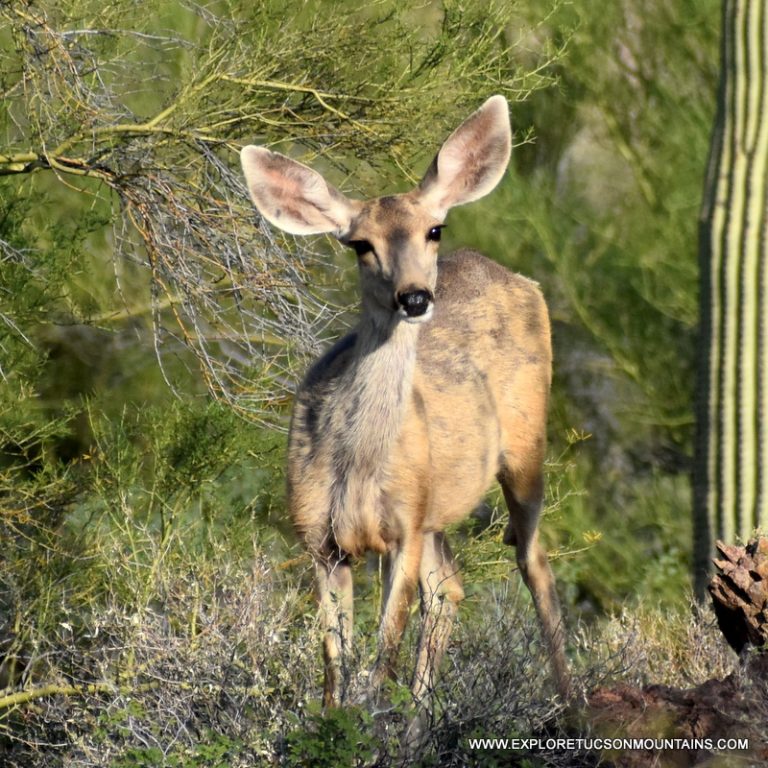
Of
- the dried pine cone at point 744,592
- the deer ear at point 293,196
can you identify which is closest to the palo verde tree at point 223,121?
the deer ear at point 293,196

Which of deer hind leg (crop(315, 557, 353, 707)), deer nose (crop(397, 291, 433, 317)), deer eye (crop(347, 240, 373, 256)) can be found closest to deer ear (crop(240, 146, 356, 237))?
deer eye (crop(347, 240, 373, 256))

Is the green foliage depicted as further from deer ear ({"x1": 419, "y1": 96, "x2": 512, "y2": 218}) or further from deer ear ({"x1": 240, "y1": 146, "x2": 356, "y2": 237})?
deer ear ({"x1": 419, "y1": 96, "x2": 512, "y2": 218})

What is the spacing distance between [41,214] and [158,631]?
539 cm

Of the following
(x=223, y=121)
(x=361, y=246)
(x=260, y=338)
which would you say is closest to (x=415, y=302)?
(x=361, y=246)

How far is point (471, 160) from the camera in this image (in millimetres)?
7020

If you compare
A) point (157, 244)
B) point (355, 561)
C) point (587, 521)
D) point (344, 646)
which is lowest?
point (587, 521)

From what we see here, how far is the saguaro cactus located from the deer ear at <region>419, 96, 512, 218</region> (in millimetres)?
3135

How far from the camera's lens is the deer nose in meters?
6.25

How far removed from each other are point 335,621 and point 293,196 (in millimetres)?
1764

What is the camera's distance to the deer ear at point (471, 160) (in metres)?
6.92

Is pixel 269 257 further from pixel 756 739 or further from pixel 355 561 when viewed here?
pixel 756 739

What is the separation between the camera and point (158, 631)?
622 cm

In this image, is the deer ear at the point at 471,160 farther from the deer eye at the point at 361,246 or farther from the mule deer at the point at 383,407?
the deer eye at the point at 361,246

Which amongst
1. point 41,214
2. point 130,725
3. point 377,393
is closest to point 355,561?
point 377,393
